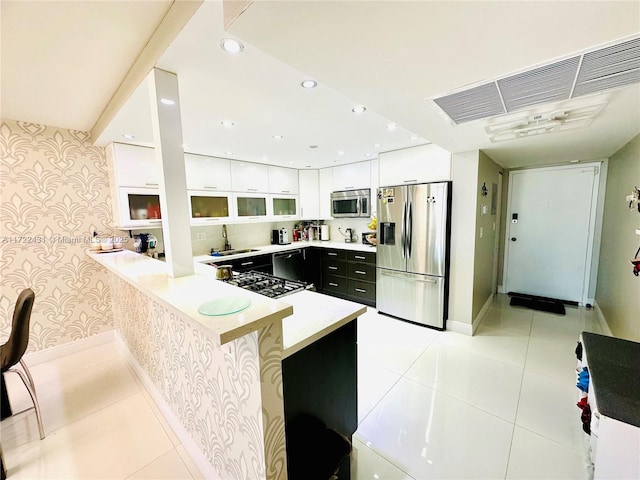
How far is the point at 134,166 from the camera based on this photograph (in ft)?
9.07

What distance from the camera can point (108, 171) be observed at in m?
2.90

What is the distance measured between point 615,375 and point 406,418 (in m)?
1.22

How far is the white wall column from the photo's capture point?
137 cm

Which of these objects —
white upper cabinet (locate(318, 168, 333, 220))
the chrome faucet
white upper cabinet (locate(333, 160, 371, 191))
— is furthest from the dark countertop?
the chrome faucet

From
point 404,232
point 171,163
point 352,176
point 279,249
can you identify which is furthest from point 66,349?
point 352,176

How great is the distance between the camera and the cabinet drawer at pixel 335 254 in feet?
13.4

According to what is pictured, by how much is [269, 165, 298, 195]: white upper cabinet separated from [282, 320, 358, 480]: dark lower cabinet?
3355 millimetres

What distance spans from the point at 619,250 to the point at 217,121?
4.25 m

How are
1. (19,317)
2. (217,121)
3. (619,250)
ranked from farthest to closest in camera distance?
(619,250) → (217,121) → (19,317)

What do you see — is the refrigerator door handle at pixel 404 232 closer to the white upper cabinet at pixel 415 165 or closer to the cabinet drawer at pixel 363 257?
the white upper cabinet at pixel 415 165

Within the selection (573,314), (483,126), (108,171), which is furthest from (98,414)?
(573,314)

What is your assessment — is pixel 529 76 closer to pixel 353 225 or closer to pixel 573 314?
pixel 353 225

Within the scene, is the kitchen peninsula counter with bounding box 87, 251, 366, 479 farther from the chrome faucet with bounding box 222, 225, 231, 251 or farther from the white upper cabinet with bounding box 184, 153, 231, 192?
the chrome faucet with bounding box 222, 225, 231, 251

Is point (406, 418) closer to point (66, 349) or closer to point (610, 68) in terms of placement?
point (610, 68)
